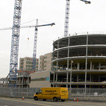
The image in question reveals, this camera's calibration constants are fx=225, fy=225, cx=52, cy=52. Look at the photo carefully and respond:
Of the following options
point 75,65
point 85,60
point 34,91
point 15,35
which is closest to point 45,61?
point 15,35

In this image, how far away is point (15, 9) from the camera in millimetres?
106500

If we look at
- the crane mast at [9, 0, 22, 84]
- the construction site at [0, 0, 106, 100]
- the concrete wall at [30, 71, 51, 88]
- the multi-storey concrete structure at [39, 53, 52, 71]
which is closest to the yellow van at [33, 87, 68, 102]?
the construction site at [0, 0, 106, 100]

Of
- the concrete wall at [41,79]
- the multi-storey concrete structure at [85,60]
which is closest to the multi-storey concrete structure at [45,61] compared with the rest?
the concrete wall at [41,79]

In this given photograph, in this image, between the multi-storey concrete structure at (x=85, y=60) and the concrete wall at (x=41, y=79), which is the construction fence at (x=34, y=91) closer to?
the multi-storey concrete structure at (x=85, y=60)

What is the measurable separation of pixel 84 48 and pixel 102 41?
745cm

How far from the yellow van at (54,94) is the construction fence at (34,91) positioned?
4.32 meters

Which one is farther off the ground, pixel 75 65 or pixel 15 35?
Answer: pixel 15 35

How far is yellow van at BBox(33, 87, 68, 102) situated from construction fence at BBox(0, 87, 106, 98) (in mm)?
4322

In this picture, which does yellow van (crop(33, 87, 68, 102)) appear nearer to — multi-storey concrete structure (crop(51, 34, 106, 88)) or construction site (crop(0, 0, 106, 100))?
construction site (crop(0, 0, 106, 100))

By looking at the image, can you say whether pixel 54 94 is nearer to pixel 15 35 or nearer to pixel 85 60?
pixel 85 60

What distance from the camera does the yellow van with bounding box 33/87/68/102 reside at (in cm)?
3741

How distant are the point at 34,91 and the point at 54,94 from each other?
26.2 ft

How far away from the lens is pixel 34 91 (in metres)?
44.9

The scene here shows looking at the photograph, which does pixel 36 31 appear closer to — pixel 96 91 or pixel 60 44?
pixel 60 44
